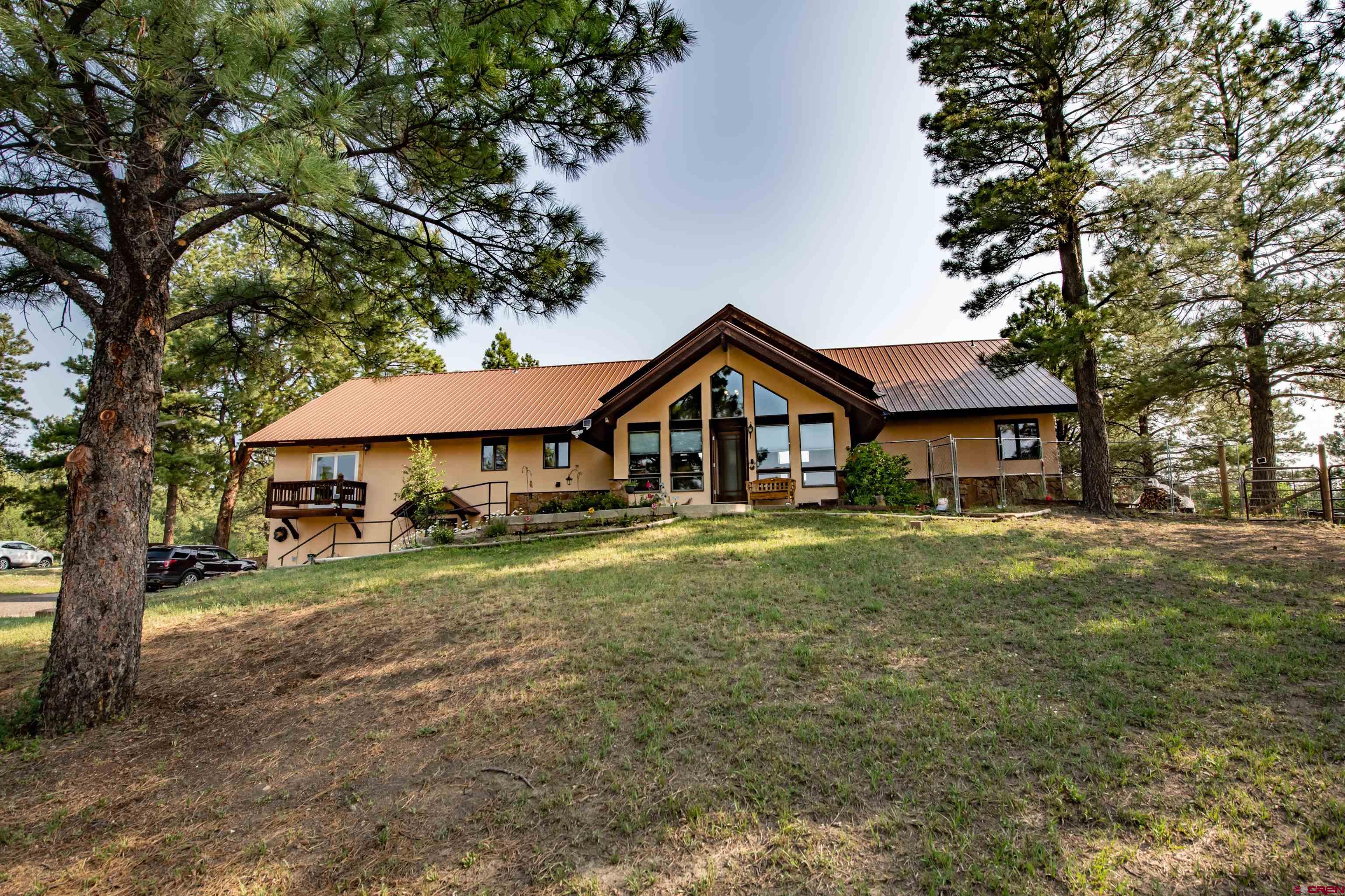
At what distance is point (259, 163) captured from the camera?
342 centimetres

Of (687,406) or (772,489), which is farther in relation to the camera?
(687,406)

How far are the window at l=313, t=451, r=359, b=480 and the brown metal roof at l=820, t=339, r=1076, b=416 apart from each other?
17.3 m

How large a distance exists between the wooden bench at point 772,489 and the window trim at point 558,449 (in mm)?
6477

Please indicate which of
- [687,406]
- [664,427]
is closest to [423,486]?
[664,427]

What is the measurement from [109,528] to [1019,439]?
62.7 ft

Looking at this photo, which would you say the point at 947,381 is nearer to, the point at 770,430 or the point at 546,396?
the point at 770,430

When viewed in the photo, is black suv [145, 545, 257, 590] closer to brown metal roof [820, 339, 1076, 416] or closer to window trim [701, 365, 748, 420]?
window trim [701, 365, 748, 420]

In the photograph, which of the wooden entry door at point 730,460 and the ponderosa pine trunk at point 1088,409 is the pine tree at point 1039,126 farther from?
the wooden entry door at point 730,460

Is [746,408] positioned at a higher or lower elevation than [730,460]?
higher

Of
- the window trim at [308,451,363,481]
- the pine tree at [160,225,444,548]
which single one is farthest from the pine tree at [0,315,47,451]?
the pine tree at [160,225,444,548]

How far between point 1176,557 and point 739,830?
8.68 m

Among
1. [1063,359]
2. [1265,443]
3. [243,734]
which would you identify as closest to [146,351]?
[243,734]

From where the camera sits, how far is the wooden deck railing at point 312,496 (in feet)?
59.8

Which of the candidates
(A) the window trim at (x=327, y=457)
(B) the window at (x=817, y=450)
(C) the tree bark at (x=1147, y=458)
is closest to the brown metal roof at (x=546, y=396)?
(A) the window trim at (x=327, y=457)
